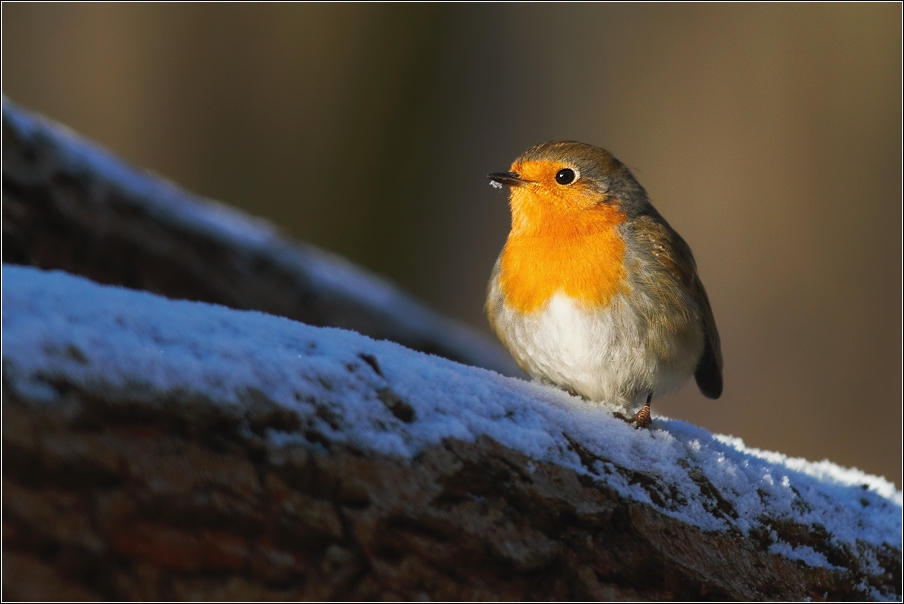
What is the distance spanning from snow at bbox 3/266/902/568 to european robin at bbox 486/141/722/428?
336 millimetres

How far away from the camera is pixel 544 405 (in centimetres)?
195

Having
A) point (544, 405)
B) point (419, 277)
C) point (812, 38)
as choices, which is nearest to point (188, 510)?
point (544, 405)

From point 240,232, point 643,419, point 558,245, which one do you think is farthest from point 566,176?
point 240,232

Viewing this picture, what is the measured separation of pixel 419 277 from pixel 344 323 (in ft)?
15.4

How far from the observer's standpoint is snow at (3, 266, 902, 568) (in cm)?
130

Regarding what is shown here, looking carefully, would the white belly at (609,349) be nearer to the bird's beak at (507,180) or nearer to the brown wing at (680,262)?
the brown wing at (680,262)

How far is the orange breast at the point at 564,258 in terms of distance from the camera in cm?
267

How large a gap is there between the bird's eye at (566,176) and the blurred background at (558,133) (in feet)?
13.7

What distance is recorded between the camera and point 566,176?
3090mm

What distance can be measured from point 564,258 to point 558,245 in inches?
3.0

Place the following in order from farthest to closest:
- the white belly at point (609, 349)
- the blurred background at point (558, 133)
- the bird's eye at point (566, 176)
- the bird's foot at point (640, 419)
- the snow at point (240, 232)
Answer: the blurred background at point (558, 133)
the snow at point (240, 232)
the bird's eye at point (566, 176)
the white belly at point (609, 349)
the bird's foot at point (640, 419)

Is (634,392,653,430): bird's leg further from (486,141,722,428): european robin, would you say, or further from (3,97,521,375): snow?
(3,97,521,375): snow

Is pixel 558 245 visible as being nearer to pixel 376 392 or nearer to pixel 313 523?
pixel 376 392

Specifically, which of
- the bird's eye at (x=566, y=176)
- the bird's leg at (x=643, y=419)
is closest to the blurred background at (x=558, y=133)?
the bird's eye at (x=566, y=176)
